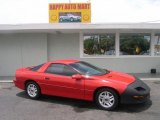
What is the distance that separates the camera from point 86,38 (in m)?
15.4

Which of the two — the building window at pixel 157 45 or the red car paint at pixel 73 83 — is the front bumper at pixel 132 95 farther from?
the building window at pixel 157 45

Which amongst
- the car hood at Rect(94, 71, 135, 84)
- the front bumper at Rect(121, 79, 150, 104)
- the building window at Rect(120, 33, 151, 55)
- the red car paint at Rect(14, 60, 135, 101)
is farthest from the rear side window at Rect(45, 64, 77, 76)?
the building window at Rect(120, 33, 151, 55)

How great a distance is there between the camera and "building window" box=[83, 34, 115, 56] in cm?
1538

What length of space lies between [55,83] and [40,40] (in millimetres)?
6687

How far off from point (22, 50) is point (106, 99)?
27.4 feet

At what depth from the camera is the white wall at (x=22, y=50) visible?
15.4 m

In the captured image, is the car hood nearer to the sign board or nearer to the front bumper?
the front bumper

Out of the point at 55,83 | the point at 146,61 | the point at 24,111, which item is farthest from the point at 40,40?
the point at 24,111

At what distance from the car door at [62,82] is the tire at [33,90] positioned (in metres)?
0.36

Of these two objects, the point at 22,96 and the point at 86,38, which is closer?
the point at 22,96

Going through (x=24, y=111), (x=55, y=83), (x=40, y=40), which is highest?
(x=40, y=40)

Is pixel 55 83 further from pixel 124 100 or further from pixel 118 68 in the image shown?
pixel 118 68

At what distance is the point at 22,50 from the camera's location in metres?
15.4

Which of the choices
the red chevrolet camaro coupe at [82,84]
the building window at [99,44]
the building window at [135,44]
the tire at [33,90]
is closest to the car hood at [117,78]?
the red chevrolet camaro coupe at [82,84]
